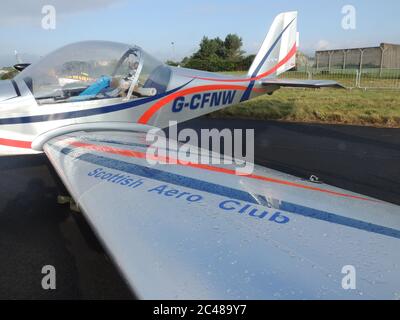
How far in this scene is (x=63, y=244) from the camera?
3.08 m

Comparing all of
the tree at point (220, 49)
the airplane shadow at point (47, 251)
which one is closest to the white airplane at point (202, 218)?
the airplane shadow at point (47, 251)

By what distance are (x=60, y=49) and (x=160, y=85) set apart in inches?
58.0

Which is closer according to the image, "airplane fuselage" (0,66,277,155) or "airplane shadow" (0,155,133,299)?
"airplane shadow" (0,155,133,299)

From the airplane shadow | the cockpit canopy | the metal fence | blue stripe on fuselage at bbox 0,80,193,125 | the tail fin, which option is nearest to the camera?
the airplane shadow

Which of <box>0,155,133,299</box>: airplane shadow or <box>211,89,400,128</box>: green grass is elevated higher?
<box>211,89,400,128</box>: green grass

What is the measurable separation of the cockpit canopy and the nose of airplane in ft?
0.47

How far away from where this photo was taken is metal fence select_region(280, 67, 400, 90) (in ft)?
50.6

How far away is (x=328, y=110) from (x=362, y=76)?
9838 millimetres

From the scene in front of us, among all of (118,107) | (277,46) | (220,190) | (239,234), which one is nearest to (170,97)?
(118,107)

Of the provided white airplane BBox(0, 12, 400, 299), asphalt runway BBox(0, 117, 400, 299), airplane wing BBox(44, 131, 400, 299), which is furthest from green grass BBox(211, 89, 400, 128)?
airplane wing BBox(44, 131, 400, 299)

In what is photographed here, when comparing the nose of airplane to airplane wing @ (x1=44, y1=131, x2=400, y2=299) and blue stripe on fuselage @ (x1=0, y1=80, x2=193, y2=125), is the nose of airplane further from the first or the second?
airplane wing @ (x1=44, y1=131, x2=400, y2=299)

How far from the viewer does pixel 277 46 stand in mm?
7598

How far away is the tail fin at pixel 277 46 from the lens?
7355 mm
